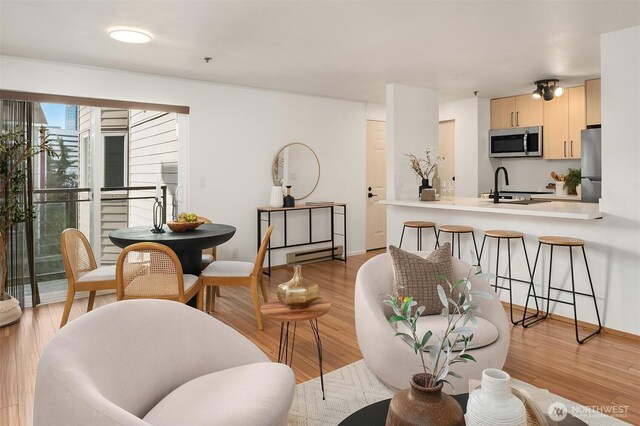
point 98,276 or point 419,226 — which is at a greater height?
point 419,226

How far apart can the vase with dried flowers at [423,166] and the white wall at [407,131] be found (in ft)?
0.21

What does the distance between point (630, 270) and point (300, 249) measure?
12.4ft

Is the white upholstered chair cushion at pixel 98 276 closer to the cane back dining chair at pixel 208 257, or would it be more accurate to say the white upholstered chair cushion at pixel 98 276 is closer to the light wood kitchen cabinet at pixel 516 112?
the cane back dining chair at pixel 208 257

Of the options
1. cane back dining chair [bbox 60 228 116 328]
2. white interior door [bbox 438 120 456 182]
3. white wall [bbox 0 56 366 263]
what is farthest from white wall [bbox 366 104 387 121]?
cane back dining chair [bbox 60 228 116 328]

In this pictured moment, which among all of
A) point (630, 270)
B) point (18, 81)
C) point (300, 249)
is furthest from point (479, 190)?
point (18, 81)

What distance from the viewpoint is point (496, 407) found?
114 cm

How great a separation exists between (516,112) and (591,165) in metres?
1.57

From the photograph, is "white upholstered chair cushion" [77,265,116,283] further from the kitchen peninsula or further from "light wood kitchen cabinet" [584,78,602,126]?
"light wood kitchen cabinet" [584,78,602,126]

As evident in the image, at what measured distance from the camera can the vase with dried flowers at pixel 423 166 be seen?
16.9 ft

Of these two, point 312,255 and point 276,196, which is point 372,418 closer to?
point 276,196

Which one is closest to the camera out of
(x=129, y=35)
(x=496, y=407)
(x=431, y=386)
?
(x=496, y=407)

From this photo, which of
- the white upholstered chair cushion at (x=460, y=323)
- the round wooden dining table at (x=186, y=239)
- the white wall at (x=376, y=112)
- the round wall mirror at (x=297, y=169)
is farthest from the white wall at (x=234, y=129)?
the white upholstered chair cushion at (x=460, y=323)

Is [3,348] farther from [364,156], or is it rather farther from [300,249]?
[364,156]

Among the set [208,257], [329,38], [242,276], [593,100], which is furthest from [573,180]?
[208,257]
